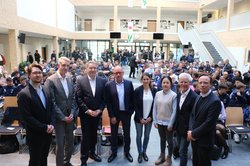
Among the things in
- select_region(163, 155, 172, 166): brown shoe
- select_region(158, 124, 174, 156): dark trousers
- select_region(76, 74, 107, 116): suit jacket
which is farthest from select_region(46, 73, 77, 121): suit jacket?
select_region(163, 155, 172, 166): brown shoe

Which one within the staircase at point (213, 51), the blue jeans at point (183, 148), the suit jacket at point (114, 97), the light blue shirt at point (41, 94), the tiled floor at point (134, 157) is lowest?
the tiled floor at point (134, 157)

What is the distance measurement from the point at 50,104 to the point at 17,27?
394 inches

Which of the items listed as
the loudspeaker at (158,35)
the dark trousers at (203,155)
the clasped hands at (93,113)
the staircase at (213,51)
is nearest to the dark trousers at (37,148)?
the clasped hands at (93,113)

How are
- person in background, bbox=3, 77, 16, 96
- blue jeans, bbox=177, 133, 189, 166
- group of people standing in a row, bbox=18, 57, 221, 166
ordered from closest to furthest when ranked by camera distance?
Answer: group of people standing in a row, bbox=18, 57, 221, 166 < blue jeans, bbox=177, 133, 189, 166 < person in background, bbox=3, 77, 16, 96

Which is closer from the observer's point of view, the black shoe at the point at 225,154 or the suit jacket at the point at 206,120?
the suit jacket at the point at 206,120

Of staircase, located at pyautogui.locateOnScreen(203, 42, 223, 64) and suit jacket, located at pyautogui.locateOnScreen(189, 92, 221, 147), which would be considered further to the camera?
staircase, located at pyautogui.locateOnScreen(203, 42, 223, 64)

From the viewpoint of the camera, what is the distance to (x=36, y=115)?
322cm

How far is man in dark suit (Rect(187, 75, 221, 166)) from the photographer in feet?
10.4

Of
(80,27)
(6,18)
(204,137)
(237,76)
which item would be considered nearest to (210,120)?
(204,137)

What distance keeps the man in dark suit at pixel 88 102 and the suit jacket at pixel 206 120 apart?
5.72 ft

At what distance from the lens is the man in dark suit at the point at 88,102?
13.8 feet

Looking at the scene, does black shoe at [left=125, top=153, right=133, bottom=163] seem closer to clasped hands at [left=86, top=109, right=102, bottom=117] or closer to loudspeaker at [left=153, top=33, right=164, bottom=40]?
clasped hands at [left=86, top=109, right=102, bottom=117]

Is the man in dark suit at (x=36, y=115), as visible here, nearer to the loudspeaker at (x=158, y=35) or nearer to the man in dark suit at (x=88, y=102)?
the man in dark suit at (x=88, y=102)

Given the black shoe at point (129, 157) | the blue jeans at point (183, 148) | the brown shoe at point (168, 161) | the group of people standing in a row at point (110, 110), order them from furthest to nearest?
the black shoe at point (129, 157) < the brown shoe at point (168, 161) < the blue jeans at point (183, 148) < the group of people standing in a row at point (110, 110)
